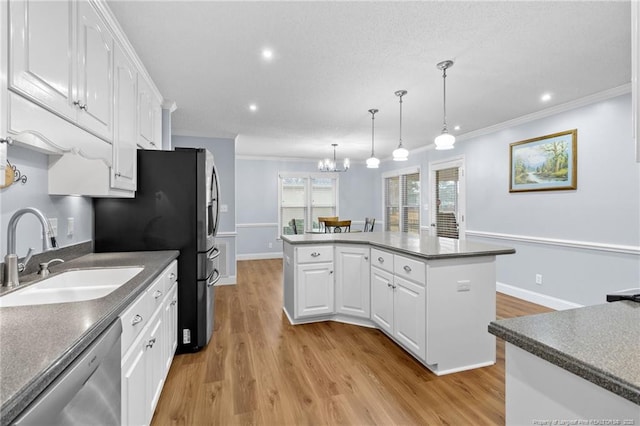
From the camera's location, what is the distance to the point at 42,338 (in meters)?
0.84

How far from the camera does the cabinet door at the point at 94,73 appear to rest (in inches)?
58.5

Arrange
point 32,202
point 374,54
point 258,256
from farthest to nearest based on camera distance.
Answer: point 258,256
point 374,54
point 32,202

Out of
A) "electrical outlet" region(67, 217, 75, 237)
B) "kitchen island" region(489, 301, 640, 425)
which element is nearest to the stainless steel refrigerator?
"electrical outlet" region(67, 217, 75, 237)

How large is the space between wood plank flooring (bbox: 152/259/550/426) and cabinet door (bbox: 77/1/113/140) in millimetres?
1746

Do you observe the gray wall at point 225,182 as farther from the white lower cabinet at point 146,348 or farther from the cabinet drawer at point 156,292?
the cabinet drawer at point 156,292

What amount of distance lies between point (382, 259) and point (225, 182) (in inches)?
122

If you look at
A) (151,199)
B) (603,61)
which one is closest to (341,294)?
(151,199)

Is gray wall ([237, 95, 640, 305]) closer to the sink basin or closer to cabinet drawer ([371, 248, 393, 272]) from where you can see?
cabinet drawer ([371, 248, 393, 272])

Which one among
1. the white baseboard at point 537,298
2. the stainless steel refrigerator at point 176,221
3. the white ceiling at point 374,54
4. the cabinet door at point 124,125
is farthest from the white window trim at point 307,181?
the cabinet door at point 124,125

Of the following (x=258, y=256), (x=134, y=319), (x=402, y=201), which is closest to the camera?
(x=134, y=319)

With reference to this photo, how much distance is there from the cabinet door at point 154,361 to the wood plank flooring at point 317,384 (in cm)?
19

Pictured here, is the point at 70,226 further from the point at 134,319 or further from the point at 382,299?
the point at 382,299

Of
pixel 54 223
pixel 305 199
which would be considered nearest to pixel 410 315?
pixel 54 223

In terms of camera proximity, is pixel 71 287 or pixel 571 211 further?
pixel 571 211
